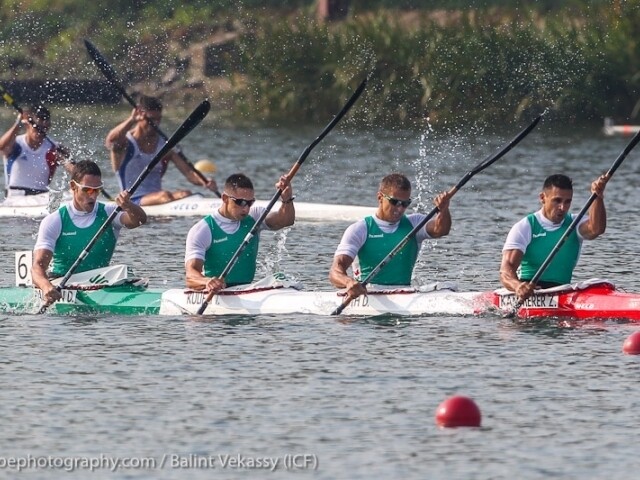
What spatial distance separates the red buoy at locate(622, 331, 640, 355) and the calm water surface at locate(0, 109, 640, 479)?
0.12m

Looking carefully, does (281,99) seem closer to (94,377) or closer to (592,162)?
(592,162)

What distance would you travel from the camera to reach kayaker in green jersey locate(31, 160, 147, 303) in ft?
55.7

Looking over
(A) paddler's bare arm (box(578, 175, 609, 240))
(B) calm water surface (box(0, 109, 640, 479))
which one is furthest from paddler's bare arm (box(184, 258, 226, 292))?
(A) paddler's bare arm (box(578, 175, 609, 240))

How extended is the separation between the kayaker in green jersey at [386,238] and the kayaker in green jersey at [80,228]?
206cm

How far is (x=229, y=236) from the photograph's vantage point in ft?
55.8

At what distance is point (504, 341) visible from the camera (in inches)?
615

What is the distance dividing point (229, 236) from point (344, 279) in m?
1.24

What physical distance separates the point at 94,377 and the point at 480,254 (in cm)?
905

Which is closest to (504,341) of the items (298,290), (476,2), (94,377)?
(298,290)

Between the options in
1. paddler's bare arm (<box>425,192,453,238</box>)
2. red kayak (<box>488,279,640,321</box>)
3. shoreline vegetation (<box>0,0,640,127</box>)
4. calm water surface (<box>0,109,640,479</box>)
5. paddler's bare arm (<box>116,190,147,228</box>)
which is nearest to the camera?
calm water surface (<box>0,109,640,479</box>)

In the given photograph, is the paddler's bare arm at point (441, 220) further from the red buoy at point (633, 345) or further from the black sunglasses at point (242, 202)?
the red buoy at point (633, 345)

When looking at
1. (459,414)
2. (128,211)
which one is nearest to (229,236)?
(128,211)

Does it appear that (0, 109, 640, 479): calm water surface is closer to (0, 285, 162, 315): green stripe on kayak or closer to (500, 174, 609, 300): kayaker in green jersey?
(0, 285, 162, 315): green stripe on kayak

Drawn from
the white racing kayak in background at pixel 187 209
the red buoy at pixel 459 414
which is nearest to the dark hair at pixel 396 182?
the red buoy at pixel 459 414
